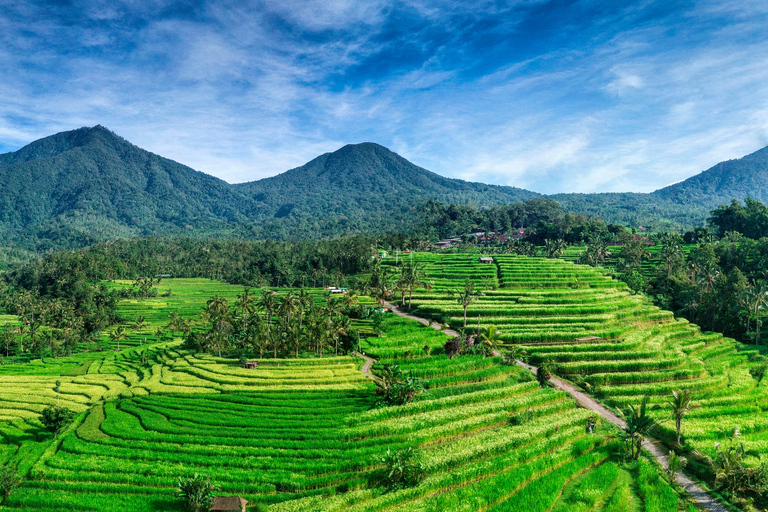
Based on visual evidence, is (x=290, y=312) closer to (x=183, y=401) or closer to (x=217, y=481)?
(x=183, y=401)

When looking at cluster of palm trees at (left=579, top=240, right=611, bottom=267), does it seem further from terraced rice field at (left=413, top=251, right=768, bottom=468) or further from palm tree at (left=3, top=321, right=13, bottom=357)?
palm tree at (left=3, top=321, right=13, bottom=357)

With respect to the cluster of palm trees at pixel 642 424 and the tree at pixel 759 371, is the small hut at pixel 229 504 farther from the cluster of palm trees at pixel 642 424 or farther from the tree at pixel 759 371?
the tree at pixel 759 371

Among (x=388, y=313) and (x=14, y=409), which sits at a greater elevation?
(x=388, y=313)

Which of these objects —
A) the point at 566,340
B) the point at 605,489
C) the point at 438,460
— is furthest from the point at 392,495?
the point at 566,340

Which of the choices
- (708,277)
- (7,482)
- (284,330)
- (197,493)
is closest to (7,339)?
(284,330)

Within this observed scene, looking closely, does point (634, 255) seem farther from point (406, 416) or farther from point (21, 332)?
point (21, 332)

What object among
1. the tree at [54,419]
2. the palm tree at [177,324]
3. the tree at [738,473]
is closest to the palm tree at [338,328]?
the tree at [54,419]
